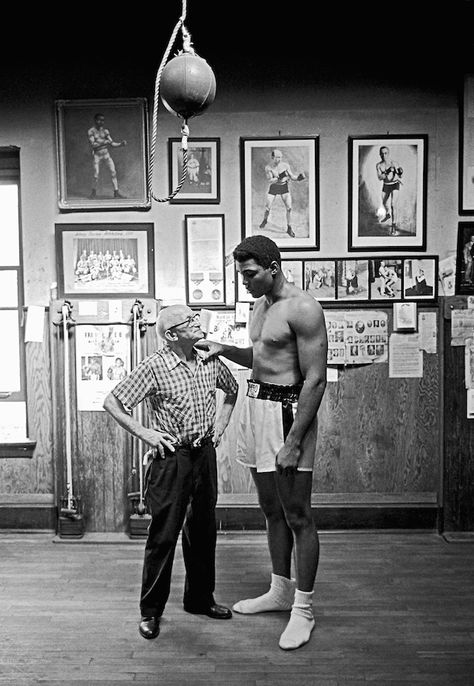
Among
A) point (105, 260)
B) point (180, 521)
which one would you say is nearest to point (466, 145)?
point (105, 260)

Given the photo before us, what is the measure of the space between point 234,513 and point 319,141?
7.68 feet

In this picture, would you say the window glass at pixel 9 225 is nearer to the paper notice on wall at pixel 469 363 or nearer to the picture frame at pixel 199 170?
the picture frame at pixel 199 170

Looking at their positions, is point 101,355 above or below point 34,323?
below

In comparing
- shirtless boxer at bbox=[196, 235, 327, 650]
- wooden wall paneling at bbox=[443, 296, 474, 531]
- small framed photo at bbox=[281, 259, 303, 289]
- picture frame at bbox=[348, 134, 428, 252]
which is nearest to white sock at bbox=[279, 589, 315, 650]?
shirtless boxer at bbox=[196, 235, 327, 650]

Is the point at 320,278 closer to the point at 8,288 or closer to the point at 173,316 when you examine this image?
the point at 173,316

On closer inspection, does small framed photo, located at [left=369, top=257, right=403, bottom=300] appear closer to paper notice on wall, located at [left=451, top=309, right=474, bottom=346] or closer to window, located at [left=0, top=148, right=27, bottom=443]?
paper notice on wall, located at [left=451, top=309, right=474, bottom=346]

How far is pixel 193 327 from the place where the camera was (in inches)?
106

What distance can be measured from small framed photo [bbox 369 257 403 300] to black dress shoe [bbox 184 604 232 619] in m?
2.01

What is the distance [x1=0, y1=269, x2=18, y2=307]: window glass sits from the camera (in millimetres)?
3996

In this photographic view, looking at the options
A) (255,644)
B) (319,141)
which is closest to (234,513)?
(255,644)

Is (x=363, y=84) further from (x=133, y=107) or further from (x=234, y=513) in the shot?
(x=234, y=513)

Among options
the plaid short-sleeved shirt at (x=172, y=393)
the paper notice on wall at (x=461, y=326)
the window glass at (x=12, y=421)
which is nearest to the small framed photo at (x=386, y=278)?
the paper notice on wall at (x=461, y=326)

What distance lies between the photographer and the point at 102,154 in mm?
3807

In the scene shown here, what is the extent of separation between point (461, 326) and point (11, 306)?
2820mm
